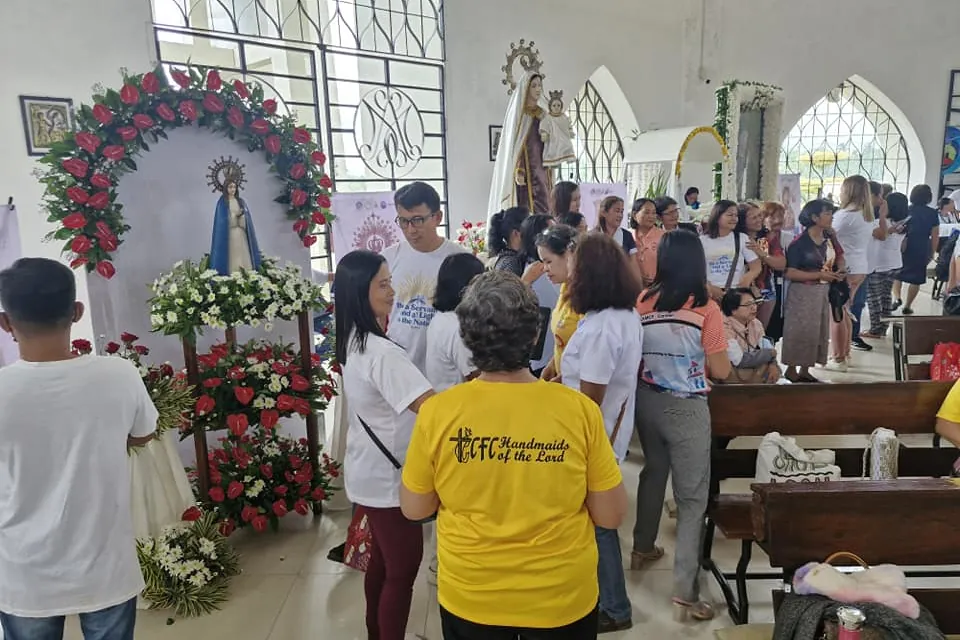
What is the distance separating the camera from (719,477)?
2.73 m

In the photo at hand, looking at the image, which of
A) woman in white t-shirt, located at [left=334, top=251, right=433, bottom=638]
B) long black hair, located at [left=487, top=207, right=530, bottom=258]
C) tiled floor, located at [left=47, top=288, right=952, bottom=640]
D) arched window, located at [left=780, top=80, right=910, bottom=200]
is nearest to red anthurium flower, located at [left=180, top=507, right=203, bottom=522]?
tiled floor, located at [left=47, top=288, right=952, bottom=640]

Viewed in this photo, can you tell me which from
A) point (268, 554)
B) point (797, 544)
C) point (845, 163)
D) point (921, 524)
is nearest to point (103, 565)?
point (268, 554)

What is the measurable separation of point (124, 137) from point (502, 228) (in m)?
1.94

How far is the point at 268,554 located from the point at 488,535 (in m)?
2.07

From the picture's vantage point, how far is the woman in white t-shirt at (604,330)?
2176 millimetres

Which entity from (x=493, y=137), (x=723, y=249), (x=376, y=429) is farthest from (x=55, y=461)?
(x=493, y=137)

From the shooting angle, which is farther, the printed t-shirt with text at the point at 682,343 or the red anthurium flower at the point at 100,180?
the red anthurium flower at the point at 100,180

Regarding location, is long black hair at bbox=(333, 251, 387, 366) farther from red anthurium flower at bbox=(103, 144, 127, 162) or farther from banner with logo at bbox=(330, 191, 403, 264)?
banner with logo at bbox=(330, 191, 403, 264)

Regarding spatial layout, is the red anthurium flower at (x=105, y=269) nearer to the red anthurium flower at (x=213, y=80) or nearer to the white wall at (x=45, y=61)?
the red anthurium flower at (x=213, y=80)

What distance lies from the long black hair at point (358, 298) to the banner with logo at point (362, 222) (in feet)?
9.47

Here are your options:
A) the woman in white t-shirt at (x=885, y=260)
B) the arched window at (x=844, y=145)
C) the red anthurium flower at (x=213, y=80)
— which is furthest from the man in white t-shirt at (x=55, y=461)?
the arched window at (x=844, y=145)

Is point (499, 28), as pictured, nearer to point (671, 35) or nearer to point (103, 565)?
point (671, 35)

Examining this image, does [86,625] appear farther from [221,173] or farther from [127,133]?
[221,173]

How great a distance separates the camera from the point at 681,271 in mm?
2299
